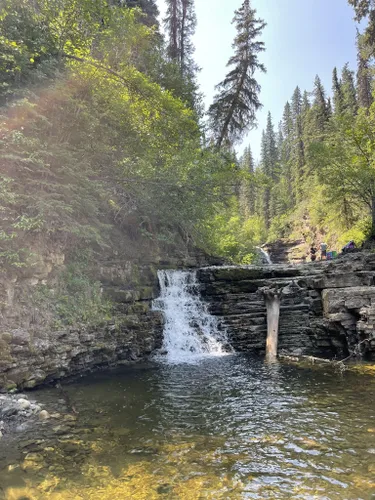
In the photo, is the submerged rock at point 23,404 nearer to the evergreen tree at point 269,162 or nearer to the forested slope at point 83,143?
the forested slope at point 83,143

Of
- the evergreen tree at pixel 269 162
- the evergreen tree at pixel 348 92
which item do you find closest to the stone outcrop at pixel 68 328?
the evergreen tree at pixel 348 92

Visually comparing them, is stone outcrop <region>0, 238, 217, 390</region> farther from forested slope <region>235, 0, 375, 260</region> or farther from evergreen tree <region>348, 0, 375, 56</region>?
evergreen tree <region>348, 0, 375, 56</region>

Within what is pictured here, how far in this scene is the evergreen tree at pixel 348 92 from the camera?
147 ft

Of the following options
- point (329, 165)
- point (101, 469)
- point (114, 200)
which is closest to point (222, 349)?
point (114, 200)

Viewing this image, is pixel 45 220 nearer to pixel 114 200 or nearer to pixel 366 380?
pixel 114 200

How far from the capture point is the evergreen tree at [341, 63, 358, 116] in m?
44.9

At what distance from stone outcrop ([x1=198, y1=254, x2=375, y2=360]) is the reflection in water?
11.2 ft

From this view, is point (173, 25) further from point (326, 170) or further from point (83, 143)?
point (83, 143)

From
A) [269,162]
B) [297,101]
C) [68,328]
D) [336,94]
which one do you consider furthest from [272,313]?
[297,101]

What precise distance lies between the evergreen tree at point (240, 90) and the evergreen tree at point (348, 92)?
20.5 metres

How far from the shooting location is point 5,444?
5914mm

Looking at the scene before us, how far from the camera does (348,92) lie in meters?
48.7

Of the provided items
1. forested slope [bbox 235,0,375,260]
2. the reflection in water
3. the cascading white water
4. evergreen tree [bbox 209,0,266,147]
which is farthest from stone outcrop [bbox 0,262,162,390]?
evergreen tree [bbox 209,0,266,147]

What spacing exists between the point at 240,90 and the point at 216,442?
954 inches
